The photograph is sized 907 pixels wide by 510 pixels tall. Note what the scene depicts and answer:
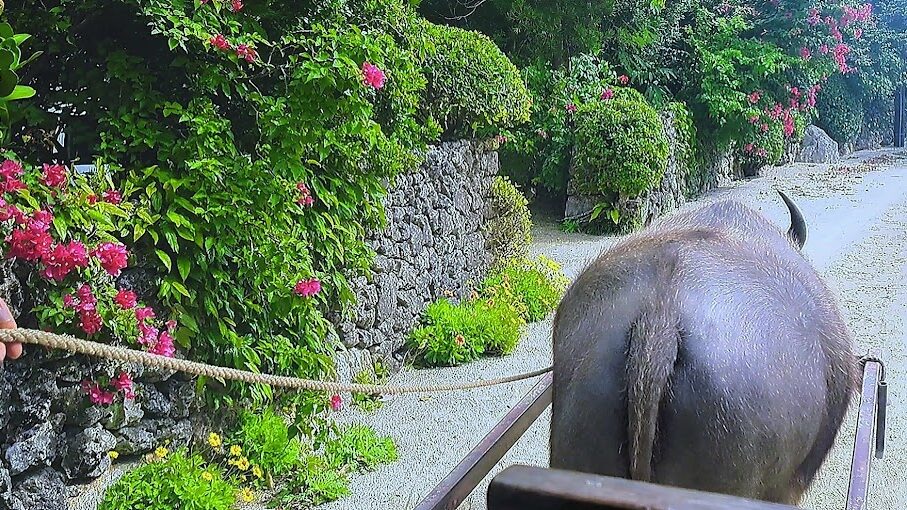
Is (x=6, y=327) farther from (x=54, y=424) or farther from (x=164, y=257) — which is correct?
(x=164, y=257)

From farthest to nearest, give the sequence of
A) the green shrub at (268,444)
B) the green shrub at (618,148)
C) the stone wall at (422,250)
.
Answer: the green shrub at (618,148), the stone wall at (422,250), the green shrub at (268,444)

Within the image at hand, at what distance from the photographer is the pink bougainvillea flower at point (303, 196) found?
13.7 ft

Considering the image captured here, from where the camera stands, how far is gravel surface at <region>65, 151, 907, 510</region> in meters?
4.12

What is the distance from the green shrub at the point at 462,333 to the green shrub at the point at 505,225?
122cm

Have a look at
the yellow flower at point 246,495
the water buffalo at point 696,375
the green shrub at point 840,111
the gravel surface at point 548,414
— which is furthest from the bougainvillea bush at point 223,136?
the green shrub at point 840,111

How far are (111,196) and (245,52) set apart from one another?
0.95m

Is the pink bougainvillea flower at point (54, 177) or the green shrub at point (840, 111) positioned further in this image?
the green shrub at point (840, 111)

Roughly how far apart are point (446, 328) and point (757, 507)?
16.9 feet

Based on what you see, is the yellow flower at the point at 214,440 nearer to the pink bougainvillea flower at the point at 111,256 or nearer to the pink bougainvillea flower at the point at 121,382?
the pink bougainvillea flower at the point at 121,382

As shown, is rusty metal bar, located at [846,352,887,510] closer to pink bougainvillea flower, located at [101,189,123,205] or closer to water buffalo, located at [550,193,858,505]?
water buffalo, located at [550,193,858,505]

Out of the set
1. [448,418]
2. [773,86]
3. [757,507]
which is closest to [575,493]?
[757,507]

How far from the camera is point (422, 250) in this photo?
21.4 feet

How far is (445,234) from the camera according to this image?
694cm

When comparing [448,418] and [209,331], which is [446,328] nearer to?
[448,418]
